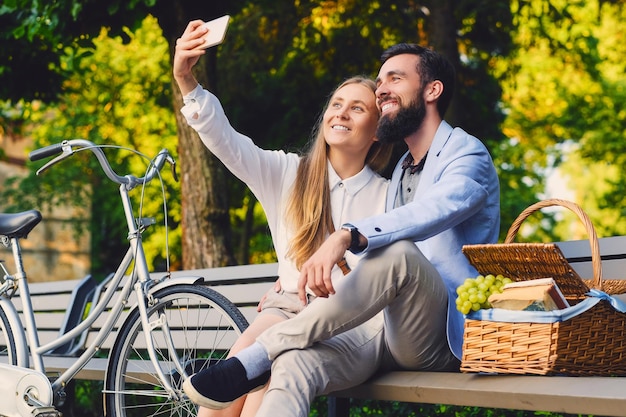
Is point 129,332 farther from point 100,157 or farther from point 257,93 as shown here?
point 257,93

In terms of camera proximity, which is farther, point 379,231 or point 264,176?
point 264,176

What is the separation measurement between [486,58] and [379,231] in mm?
10189

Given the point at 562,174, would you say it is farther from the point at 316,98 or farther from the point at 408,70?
the point at 408,70

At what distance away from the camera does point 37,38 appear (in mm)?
8141

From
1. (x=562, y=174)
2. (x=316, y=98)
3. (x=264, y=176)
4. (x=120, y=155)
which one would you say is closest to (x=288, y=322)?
(x=264, y=176)

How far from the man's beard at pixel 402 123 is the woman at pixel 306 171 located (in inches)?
10.6

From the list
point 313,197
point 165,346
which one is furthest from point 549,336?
point 165,346

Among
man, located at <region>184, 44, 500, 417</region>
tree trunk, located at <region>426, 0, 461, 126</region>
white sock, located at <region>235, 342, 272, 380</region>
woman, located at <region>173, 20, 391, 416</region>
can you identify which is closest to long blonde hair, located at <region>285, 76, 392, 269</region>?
woman, located at <region>173, 20, 391, 416</region>

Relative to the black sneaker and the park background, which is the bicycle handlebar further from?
the black sneaker

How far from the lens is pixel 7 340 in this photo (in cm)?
461

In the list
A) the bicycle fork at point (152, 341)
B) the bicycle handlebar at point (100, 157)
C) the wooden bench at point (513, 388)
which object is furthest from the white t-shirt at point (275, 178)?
the wooden bench at point (513, 388)

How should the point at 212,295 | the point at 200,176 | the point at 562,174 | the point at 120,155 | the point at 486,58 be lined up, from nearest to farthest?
the point at 212,295, the point at 200,176, the point at 486,58, the point at 120,155, the point at 562,174

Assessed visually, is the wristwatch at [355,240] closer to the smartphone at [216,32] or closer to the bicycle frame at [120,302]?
the smartphone at [216,32]

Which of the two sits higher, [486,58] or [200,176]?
[486,58]
